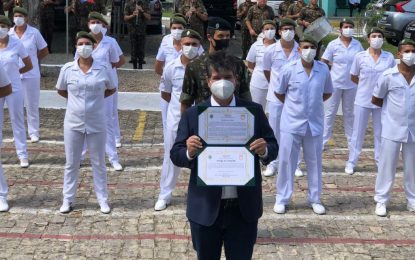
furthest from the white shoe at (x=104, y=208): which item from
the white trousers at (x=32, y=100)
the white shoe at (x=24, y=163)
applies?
the white trousers at (x=32, y=100)

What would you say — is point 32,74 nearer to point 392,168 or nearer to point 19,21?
point 19,21

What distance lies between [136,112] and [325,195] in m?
5.36

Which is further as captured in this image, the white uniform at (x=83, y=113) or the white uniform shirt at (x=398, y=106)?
the white uniform shirt at (x=398, y=106)

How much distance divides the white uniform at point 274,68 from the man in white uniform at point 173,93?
5.36 ft

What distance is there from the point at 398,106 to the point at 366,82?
64.5 inches

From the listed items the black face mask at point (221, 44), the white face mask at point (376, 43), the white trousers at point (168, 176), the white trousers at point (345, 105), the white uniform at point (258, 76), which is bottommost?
the white trousers at point (168, 176)

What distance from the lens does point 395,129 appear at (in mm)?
7020

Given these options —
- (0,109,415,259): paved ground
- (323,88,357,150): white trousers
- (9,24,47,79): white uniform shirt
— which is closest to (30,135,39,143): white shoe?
(0,109,415,259): paved ground

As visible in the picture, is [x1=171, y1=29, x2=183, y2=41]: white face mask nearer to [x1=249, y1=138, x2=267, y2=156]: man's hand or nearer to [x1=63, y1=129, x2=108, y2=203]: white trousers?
[x1=63, y1=129, x2=108, y2=203]: white trousers

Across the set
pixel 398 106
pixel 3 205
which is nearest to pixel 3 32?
pixel 3 205

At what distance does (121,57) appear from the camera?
916cm

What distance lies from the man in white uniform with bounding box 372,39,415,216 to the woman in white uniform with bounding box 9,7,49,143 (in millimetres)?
5006

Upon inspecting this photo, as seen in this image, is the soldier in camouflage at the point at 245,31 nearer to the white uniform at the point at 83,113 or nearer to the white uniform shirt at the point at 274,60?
the white uniform shirt at the point at 274,60

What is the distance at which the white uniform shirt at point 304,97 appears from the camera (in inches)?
275
